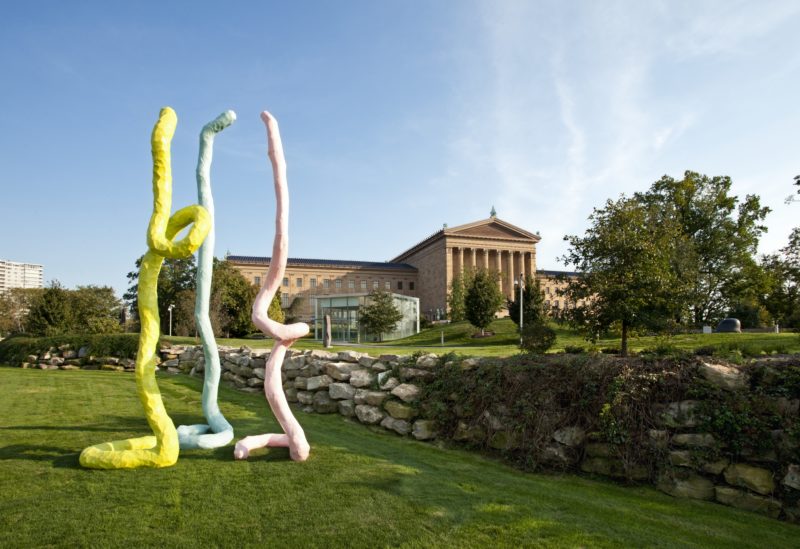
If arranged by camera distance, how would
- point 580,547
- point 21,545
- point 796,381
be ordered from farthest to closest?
point 796,381 < point 580,547 < point 21,545

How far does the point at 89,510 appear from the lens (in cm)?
433

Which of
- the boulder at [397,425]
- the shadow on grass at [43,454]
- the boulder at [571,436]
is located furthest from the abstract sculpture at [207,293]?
the boulder at [571,436]

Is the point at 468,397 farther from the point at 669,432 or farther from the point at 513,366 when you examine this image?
the point at 669,432

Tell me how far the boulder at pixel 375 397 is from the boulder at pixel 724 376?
17.0 feet

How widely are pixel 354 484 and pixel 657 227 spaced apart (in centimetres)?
1502

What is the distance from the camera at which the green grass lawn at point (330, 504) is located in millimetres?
4059

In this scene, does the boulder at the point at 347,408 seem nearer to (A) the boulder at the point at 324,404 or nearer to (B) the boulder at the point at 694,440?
(A) the boulder at the point at 324,404

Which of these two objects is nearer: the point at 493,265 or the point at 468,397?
the point at 468,397

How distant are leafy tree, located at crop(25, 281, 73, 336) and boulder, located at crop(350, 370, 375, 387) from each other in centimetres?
1851

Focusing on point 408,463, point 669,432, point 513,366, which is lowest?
point 408,463

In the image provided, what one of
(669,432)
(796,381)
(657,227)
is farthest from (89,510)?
(657,227)

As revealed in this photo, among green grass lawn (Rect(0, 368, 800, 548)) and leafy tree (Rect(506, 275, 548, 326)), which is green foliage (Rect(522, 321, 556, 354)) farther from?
leafy tree (Rect(506, 275, 548, 326))

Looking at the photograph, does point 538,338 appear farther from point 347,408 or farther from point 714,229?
point 714,229

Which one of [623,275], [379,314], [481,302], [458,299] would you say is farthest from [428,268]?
[623,275]
